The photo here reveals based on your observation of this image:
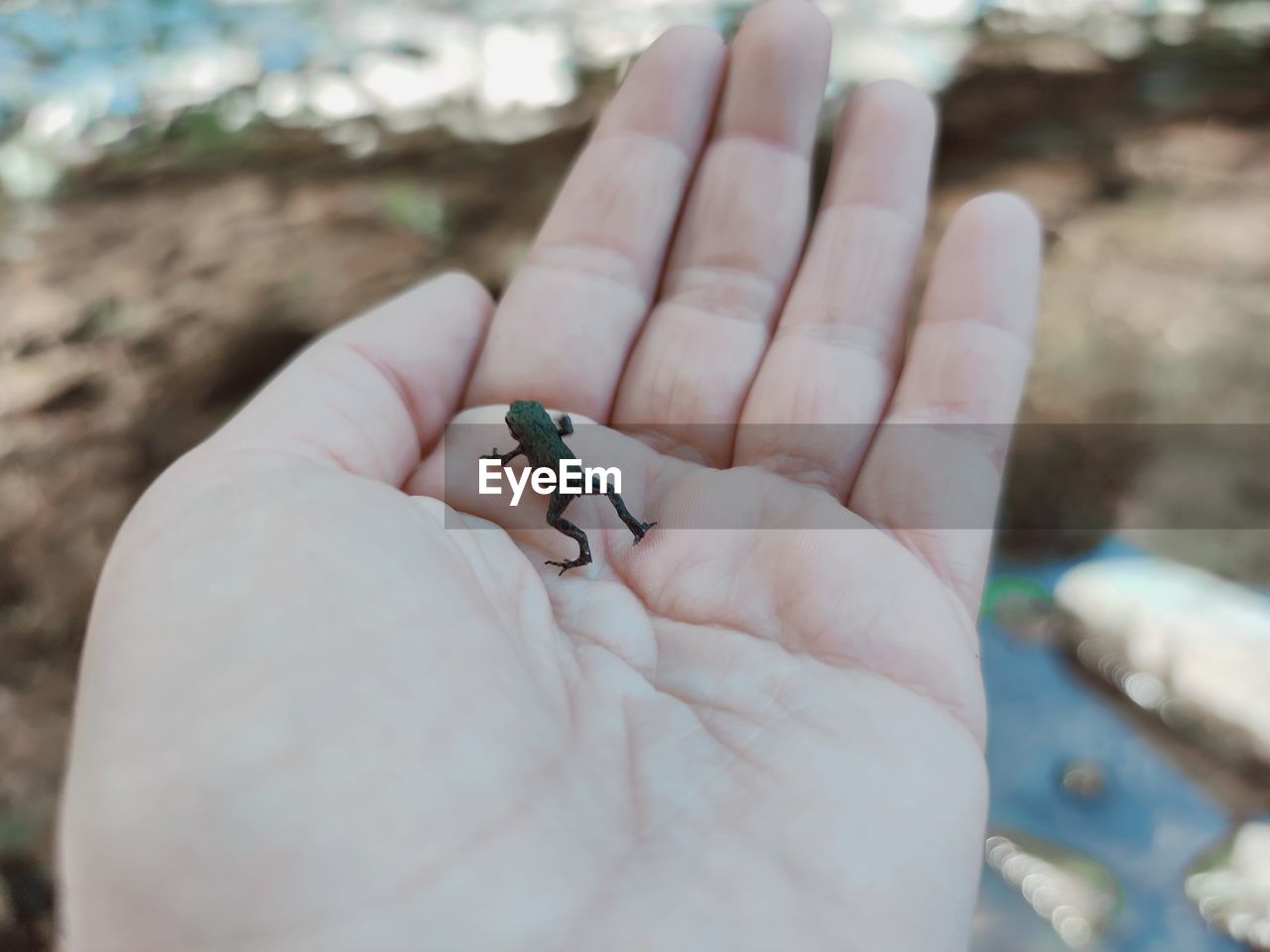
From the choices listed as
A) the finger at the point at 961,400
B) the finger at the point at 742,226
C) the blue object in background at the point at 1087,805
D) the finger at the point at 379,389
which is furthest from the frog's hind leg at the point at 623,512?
the blue object in background at the point at 1087,805

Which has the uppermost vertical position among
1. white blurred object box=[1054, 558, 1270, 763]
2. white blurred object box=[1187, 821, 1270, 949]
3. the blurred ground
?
the blurred ground

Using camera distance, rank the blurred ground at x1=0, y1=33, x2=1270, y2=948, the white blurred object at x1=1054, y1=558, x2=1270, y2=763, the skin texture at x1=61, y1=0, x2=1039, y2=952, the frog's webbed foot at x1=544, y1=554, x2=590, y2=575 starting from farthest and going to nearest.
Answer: the blurred ground at x1=0, y1=33, x2=1270, y2=948 → the white blurred object at x1=1054, y1=558, x2=1270, y2=763 → the frog's webbed foot at x1=544, y1=554, x2=590, y2=575 → the skin texture at x1=61, y1=0, x2=1039, y2=952

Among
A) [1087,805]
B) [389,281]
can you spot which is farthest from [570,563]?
[389,281]

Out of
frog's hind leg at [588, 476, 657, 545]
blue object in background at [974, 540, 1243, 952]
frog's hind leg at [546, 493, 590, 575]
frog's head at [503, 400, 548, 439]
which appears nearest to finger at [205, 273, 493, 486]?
frog's head at [503, 400, 548, 439]

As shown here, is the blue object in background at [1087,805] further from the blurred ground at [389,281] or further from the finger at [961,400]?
the finger at [961,400]

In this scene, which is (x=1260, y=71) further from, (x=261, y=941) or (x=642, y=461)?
(x=261, y=941)

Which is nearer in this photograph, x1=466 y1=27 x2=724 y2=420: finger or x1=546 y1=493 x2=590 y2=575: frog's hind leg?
x1=546 y1=493 x2=590 y2=575: frog's hind leg
